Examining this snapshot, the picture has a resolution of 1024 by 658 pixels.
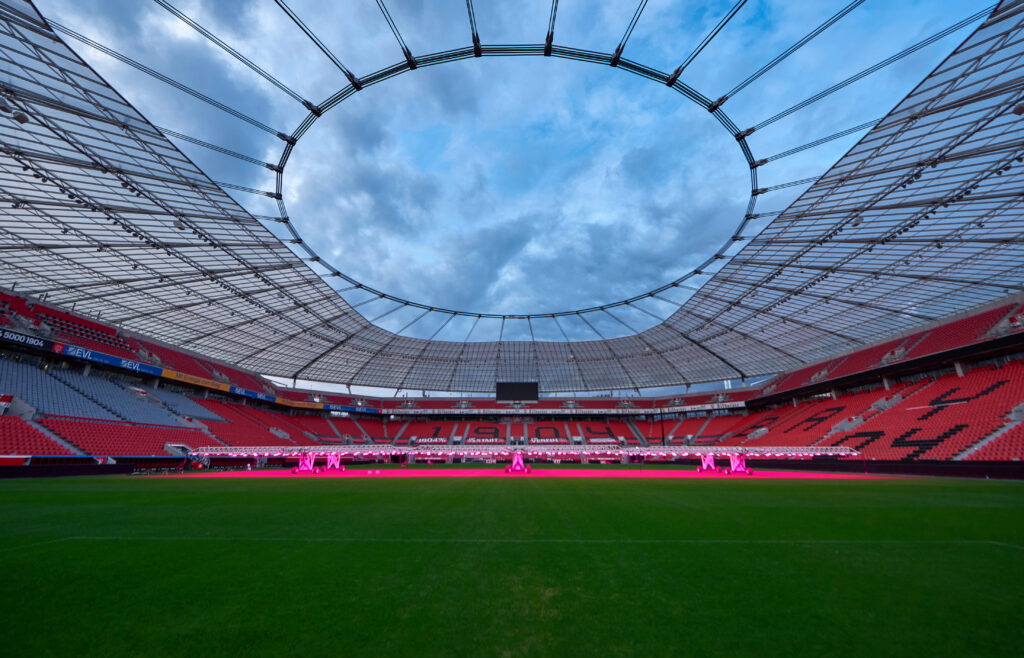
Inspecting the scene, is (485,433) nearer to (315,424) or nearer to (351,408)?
(351,408)

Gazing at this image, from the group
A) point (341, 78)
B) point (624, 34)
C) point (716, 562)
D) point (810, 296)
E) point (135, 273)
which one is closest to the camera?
point (716, 562)

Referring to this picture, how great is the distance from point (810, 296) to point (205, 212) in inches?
1729

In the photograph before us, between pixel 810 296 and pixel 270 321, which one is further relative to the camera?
pixel 270 321

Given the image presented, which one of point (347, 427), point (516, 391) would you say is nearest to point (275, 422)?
point (347, 427)

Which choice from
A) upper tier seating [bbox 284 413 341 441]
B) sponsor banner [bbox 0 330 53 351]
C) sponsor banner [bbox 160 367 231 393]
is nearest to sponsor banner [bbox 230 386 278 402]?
sponsor banner [bbox 160 367 231 393]

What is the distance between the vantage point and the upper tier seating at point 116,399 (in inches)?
1256

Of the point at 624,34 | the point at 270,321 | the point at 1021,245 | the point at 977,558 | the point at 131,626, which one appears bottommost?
the point at 977,558

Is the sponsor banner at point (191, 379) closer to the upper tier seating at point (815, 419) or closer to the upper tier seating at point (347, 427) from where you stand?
the upper tier seating at point (347, 427)

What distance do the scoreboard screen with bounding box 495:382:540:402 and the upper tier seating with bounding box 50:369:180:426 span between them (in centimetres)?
3679

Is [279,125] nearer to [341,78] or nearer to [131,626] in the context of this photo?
[341,78]

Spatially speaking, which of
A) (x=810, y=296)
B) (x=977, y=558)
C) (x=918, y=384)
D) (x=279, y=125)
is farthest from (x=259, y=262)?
(x=918, y=384)

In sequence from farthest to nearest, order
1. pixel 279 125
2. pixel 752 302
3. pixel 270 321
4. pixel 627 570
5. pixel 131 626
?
1. pixel 270 321
2. pixel 752 302
3. pixel 279 125
4. pixel 627 570
5. pixel 131 626

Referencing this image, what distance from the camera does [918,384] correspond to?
35250mm

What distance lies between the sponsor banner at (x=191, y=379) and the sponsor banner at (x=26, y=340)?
9.38 metres
